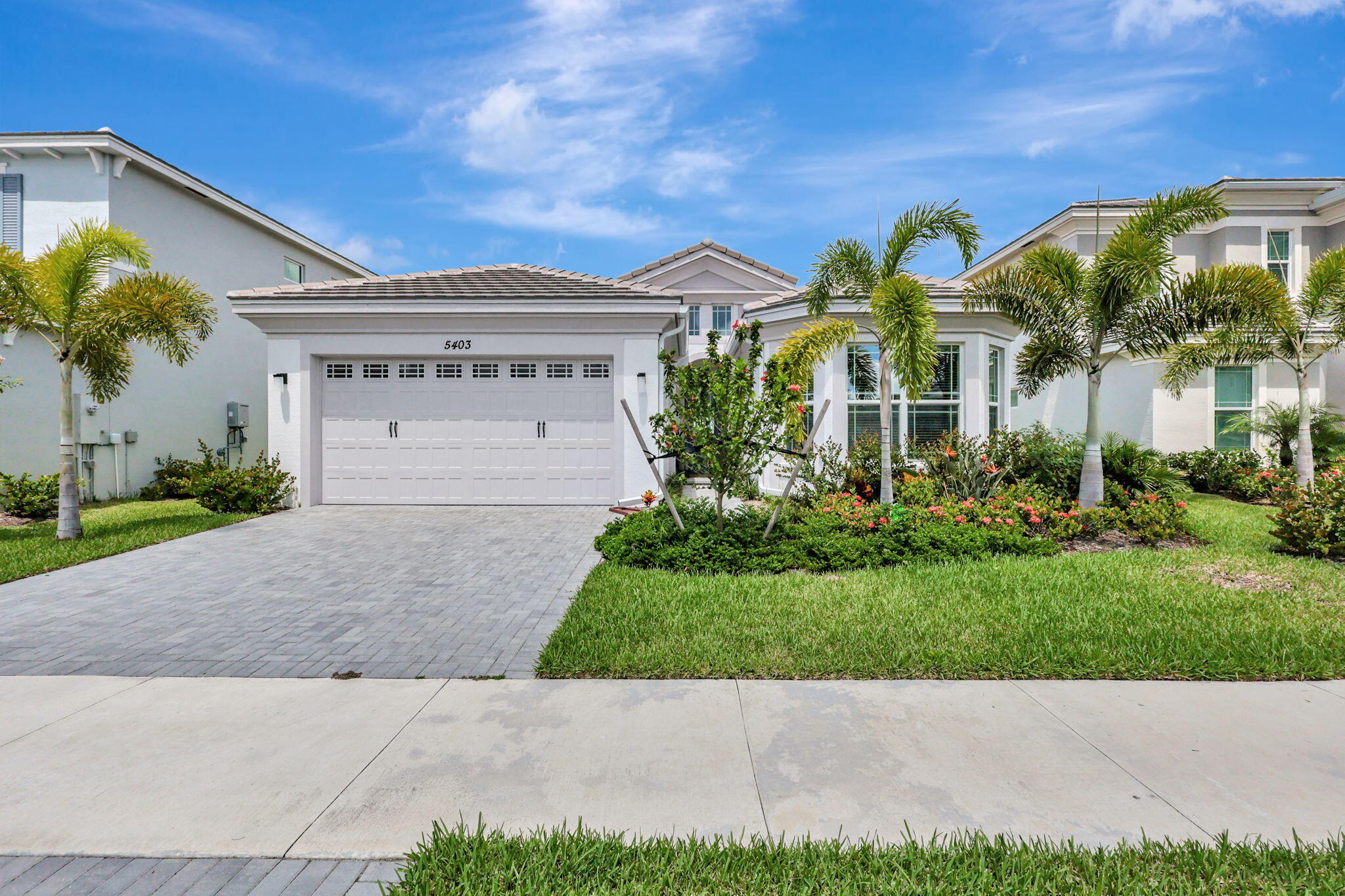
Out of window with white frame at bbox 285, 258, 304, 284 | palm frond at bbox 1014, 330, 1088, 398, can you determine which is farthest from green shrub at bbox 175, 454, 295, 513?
palm frond at bbox 1014, 330, 1088, 398

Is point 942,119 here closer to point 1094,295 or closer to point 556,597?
point 1094,295

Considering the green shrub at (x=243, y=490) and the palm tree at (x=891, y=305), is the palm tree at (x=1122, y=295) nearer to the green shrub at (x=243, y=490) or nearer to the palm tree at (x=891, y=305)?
the palm tree at (x=891, y=305)

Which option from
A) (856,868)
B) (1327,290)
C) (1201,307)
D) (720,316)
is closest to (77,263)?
(856,868)

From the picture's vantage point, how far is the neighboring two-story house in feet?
49.2

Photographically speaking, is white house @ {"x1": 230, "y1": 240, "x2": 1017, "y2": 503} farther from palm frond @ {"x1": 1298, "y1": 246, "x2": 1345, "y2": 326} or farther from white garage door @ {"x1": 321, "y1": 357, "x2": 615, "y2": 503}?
palm frond @ {"x1": 1298, "y1": 246, "x2": 1345, "y2": 326}

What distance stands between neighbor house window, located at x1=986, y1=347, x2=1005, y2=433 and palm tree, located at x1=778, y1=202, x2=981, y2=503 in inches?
123

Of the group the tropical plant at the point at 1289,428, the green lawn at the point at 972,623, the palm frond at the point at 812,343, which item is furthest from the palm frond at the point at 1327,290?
the palm frond at the point at 812,343

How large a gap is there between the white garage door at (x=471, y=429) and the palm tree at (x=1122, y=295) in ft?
23.2

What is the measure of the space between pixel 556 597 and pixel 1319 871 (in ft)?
17.2

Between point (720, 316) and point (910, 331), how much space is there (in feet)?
52.1

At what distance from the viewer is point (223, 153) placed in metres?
15.5

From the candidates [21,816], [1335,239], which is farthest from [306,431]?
[1335,239]

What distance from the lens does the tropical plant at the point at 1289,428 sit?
1377 centimetres

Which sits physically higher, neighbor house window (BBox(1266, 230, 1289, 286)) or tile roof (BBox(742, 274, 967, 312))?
neighbor house window (BBox(1266, 230, 1289, 286))
